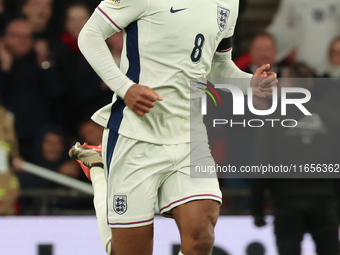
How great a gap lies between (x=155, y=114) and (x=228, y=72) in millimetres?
555

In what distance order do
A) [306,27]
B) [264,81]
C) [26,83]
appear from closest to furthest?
1. [264,81]
2. [26,83]
3. [306,27]

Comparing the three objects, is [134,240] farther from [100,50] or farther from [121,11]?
[121,11]

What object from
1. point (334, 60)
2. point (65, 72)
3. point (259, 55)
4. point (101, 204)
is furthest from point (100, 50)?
point (334, 60)

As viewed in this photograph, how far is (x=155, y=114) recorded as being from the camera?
2521mm

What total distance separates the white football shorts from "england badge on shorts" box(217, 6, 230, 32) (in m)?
0.61

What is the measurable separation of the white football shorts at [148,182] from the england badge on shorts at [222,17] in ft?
2.00

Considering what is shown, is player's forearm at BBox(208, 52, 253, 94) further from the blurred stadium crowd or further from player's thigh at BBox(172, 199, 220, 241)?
the blurred stadium crowd

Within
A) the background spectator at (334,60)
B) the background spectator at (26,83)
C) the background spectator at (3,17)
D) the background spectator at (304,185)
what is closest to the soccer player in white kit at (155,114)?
the background spectator at (304,185)

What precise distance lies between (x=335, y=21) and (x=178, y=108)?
3195 millimetres

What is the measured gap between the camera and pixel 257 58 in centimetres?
481

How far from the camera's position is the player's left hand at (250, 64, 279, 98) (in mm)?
2576

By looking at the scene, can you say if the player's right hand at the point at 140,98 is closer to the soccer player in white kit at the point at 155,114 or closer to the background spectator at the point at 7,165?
the soccer player in white kit at the point at 155,114

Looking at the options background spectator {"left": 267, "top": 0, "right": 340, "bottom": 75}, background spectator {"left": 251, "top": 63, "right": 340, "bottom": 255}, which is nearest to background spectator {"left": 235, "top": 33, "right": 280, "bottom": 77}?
background spectator {"left": 267, "top": 0, "right": 340, "bottom": 75}

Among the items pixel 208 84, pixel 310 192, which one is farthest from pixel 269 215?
pixel 208 84
